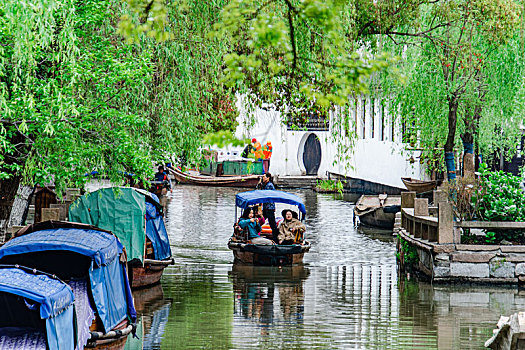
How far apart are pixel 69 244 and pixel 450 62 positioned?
1110 centimetres

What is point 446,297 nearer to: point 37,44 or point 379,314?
point 379,314

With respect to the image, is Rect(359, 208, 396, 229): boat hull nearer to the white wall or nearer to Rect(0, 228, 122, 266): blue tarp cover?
the white wall

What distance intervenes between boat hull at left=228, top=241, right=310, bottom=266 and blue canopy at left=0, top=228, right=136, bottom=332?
26.8 ft

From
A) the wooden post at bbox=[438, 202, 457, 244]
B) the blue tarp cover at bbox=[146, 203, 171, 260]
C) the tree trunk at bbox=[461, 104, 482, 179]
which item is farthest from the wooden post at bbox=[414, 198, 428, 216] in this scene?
the blue tarp cover at bbox=[146, 203, 171, 260]

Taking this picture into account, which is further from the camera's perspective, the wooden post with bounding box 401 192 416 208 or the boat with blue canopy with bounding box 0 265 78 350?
the wooden post with bounding box 401 192 416 208

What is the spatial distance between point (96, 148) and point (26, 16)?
276cm

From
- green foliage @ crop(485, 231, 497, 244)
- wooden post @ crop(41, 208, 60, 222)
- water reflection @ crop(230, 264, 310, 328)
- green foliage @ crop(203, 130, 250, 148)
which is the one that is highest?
green foliage @ crop(203, 130, 250, 148)

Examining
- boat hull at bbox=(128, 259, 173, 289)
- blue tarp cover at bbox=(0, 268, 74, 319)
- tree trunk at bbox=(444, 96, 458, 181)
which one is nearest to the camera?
blue tarp cover at bbox=(0, 268, 74, 319)

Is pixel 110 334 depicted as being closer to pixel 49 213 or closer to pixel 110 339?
pixel 110 339

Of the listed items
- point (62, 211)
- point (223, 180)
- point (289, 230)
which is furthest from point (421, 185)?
point (223, 180)

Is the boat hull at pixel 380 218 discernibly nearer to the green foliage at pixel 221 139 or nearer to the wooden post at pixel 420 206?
the wooden post at pixel 420 206

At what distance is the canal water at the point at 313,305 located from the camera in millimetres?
13445

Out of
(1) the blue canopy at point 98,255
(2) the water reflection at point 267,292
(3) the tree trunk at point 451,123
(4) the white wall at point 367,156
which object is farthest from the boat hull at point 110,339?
(4) the white wall at point 367,156

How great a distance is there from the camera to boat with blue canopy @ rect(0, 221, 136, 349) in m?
11.5
